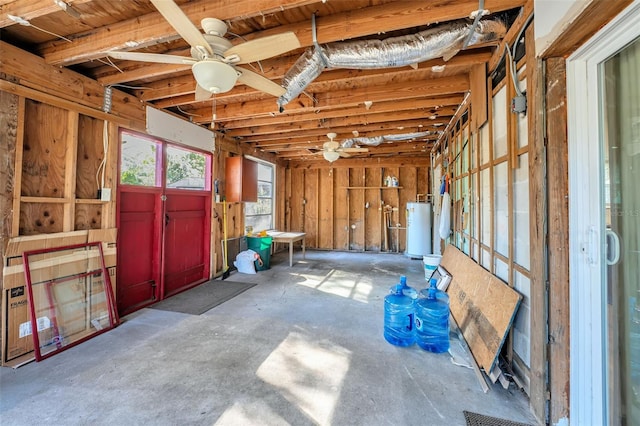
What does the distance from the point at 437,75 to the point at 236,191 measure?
3.79m

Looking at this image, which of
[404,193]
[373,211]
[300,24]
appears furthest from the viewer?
[373,211]

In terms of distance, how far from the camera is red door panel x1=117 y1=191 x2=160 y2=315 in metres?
3.30

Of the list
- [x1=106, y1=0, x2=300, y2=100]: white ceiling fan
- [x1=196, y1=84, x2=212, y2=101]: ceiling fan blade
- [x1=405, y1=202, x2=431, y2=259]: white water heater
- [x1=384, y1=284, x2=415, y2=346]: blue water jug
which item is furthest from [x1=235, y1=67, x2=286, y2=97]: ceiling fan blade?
[x1=405, y1=202, x2=431, y2=259]: white water heater

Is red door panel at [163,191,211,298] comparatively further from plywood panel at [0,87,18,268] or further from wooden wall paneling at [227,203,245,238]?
plywood panel at [0,87,18,268]

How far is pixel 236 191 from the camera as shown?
16.5 feet

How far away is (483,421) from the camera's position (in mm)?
1605

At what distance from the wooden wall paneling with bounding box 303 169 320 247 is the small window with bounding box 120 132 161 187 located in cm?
478

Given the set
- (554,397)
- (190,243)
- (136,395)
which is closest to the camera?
(554,397)

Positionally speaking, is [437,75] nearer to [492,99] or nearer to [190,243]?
[492,99]

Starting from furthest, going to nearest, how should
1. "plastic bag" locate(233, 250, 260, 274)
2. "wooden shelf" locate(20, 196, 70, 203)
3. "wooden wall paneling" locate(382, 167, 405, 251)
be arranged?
"wooden wall paneling" locate(382, 167, 405, 251) < "plastic bag" locate(233, 250, 260, 274) < "wooden shelf" locate(20, 196, 70, 203)

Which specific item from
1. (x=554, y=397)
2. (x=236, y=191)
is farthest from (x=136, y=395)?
(x=236, y=191)

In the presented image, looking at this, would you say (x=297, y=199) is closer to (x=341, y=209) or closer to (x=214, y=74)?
(x=341, y=209)

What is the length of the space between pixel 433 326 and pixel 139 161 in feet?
13.4

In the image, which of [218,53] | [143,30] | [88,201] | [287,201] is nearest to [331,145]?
[218,53]
